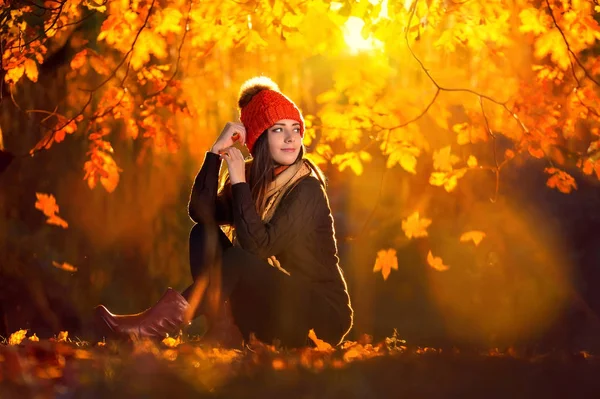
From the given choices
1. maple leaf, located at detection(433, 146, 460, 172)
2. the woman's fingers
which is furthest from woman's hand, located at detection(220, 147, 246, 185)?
maple leaf, located at detection(433, 146, 460, 172)

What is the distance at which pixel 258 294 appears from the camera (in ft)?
14.1

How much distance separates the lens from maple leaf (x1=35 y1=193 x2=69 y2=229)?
616cm

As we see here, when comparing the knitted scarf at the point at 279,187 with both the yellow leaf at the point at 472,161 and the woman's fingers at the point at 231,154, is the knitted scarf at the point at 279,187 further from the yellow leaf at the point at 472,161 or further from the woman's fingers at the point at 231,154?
the yellow leaf at the point at 472,161

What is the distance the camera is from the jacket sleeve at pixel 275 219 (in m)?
4.22

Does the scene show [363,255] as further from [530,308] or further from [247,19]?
[247,19]

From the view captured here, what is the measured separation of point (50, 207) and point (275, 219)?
2.58 metres

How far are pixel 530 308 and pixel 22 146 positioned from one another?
4.09m

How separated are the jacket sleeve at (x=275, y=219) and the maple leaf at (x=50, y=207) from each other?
241 centimetres

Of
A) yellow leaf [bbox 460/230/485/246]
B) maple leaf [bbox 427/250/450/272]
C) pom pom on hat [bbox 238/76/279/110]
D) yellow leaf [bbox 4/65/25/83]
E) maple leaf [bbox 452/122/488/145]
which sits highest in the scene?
yellow leaf [bbox 4/65/25/83]

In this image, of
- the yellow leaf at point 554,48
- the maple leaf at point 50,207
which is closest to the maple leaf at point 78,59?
the maple leaf at point 50,207

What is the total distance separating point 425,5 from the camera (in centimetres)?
527

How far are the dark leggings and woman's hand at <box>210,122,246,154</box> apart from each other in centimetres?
46

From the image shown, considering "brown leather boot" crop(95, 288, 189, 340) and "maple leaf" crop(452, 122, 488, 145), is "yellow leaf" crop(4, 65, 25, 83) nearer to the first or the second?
"brown leather boot" crop(95, 288, 189, 340)

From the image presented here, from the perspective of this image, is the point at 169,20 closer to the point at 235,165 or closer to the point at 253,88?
the point at 253,88
